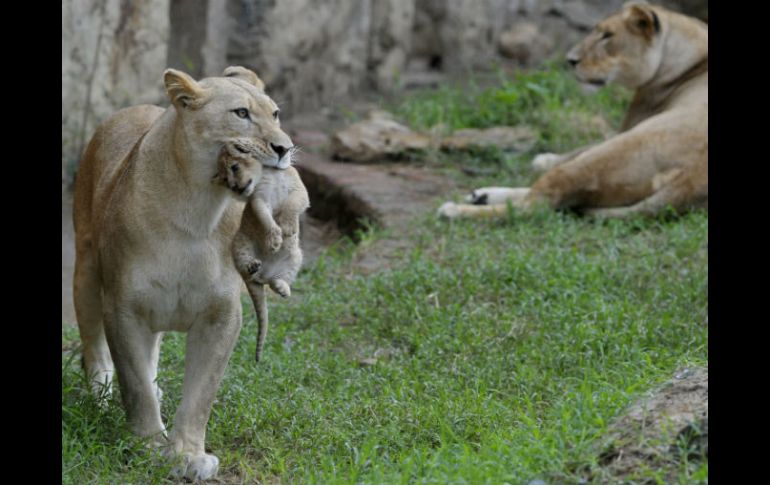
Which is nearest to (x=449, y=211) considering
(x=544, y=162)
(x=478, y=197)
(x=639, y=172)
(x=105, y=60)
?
(x=478, y=197)

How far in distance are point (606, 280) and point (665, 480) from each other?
366cm

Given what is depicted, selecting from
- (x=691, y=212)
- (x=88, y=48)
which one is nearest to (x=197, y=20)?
(x=88, y=48)

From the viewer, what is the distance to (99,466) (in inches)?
168

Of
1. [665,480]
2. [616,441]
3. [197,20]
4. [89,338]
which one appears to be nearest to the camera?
[665,480]

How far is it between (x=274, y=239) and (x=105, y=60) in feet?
15.7

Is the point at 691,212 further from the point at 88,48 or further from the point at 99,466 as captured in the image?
the point at 99,466

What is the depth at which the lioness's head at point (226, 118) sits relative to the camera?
4109mm

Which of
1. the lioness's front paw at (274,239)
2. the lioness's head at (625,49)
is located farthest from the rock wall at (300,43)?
the lioness's front paw at (274,239)

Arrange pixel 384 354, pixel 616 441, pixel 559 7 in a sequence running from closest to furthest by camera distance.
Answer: pixel 616 441 < pixel 384 354 < pixel 559 7

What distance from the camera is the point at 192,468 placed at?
4.33 m

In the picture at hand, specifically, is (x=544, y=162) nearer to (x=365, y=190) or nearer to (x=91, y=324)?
(x=365, y=190)

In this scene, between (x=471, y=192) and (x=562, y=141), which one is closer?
(x=471, y=192)

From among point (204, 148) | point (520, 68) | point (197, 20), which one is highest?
point (204, 148)

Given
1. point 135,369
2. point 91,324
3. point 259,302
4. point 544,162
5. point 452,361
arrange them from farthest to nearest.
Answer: point 544,162, point 452,361, point 91,324, point 259,302, point 135,369
